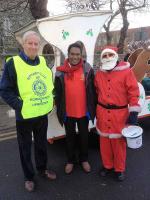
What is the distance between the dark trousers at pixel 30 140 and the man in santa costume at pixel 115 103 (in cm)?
76

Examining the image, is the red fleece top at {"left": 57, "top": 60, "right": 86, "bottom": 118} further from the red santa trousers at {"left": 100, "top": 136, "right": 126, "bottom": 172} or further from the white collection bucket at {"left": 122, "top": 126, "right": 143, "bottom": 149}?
the white collection bucket at {"left": 122, "top": 126, "right": 143, "bottom": 149}

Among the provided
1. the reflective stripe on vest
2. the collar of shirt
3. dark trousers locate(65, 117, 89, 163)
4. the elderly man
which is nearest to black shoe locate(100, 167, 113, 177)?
dark trousers locate(65, 117, 89, 163)

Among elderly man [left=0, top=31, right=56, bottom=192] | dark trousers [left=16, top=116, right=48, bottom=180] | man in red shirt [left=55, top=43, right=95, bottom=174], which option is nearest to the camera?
elderly man [left=0, top=31, right=56, bottom=192]

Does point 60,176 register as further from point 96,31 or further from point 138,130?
point 96,31

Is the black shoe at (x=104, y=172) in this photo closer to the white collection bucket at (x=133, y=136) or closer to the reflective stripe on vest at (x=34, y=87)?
the white collection bucket at (x=133, y=136)

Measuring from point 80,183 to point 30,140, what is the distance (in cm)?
91

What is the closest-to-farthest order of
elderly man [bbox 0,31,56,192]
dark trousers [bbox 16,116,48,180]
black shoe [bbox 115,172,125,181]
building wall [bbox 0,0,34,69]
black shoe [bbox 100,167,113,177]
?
elderly man [bbox 0,31,56,192], dark trousers [bbox 16,116,48,180], black shoe [bbox 115,172,125,181], black shoe [bbox 100,167,113,177], building wall [bbox 0,0,34,69]

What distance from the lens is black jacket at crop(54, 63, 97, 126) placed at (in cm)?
389

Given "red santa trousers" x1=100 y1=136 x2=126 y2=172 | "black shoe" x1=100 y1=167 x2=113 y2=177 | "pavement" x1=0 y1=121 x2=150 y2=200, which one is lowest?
"pavement" x1=0 y1=121 x2=150 y2=200

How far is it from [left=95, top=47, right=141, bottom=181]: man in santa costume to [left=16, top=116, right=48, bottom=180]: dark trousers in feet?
2.48

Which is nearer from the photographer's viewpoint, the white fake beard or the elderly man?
the elderly man

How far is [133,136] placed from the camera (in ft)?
11.7

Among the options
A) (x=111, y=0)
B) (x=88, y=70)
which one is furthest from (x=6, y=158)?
(x=111, y=0)

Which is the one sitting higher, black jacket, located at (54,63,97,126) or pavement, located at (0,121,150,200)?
black jacket, located at (54,63,97,126)
